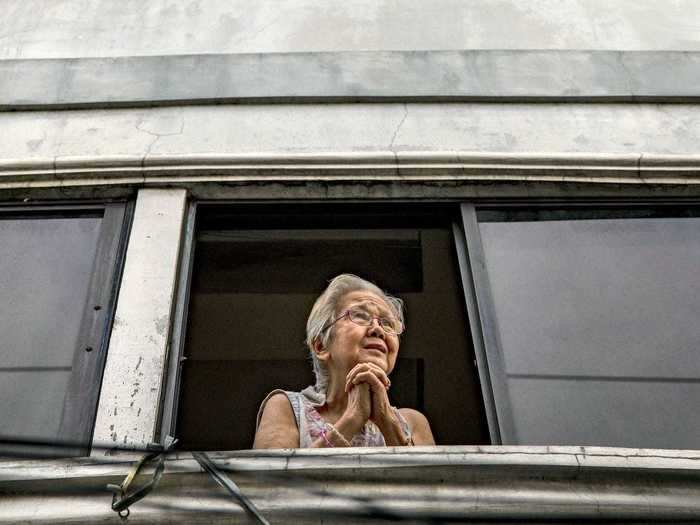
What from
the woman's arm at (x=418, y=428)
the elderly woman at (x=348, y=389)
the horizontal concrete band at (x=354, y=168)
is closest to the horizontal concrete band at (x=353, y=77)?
the horizontal concrete band at (x=354, y=168)

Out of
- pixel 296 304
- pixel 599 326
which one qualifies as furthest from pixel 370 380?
pixel 296 304

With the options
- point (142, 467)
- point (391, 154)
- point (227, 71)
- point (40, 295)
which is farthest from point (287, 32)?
point (142, 467)

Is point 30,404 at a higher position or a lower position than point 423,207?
lower

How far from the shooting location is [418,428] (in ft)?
13.5

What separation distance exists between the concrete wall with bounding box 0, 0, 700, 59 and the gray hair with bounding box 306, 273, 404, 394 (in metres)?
2.14

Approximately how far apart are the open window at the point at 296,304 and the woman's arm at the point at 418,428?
0.89 ft

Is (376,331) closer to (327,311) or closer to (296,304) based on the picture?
(327,311)

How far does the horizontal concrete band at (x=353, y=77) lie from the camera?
542 cm

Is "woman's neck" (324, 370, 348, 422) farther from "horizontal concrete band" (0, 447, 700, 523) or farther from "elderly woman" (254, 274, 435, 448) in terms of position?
"horizontal concrete band" (0, 447, 700, 523)

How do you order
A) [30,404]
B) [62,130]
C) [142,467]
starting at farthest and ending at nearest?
[62,130]
[30,404]
[142,467]

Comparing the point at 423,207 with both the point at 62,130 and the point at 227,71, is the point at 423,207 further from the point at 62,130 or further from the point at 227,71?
the point at 62,130

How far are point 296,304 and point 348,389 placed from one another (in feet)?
7.47

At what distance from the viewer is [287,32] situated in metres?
5.98

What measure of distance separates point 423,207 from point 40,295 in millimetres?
2190
